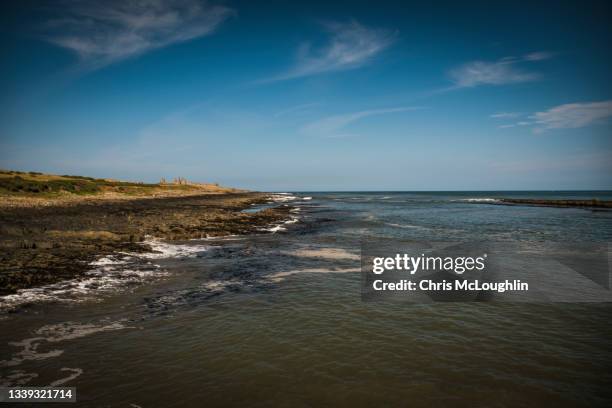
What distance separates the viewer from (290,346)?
7.46m

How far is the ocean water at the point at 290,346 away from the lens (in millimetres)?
5715

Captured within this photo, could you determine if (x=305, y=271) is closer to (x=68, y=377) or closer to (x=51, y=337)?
(x=51, y=337)

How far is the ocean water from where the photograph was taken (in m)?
5.71

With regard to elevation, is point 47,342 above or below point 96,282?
below

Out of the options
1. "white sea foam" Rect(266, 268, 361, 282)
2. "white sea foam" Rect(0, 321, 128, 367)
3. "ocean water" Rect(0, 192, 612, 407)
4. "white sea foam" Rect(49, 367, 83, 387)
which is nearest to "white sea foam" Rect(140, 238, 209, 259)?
"ocean water" Rect(0, 192, 612, 407)

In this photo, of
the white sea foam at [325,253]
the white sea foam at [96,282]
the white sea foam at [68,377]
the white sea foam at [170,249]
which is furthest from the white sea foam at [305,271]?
the white sea foam at [68,377]

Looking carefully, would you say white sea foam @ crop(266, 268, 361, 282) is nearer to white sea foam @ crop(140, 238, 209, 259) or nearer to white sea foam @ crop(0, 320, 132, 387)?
white sea foam @ crop(140, 238, 209, 259)

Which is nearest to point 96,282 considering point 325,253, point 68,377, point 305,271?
point 68,377

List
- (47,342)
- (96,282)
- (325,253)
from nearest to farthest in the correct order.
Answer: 1. (47,342)
2. (96,282)
3. (325,253)

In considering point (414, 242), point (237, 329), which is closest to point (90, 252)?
point (237, 329)

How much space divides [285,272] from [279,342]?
272 inches

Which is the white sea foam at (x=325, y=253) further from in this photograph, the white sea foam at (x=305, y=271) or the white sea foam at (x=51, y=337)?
the white sea foam at (x=51, y=337)

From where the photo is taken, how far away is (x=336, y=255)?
18734 mm

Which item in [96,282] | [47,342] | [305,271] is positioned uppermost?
[96,282]
